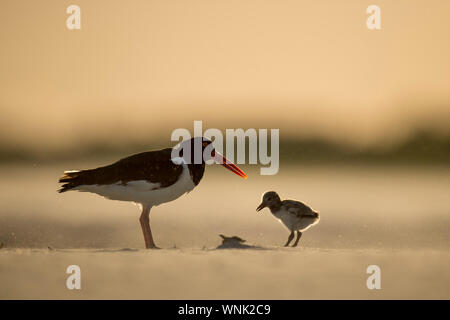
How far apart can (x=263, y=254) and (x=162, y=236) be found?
4.29 metres

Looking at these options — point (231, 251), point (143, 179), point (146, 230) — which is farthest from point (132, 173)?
point (231, 251)

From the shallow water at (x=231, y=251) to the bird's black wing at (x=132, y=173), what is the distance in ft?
3.08

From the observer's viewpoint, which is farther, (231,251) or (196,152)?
(196,152)

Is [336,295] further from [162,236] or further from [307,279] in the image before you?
[162,236]

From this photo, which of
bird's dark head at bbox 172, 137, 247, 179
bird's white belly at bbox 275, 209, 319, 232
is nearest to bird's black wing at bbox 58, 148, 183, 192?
bird's dark head at bbox 172, 137, 247, 179

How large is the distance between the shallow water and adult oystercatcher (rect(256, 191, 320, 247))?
0.42 metres

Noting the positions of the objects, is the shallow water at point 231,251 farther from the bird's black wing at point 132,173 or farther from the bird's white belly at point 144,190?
the bird's black wing at point 132,173

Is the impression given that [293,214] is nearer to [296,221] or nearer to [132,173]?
[296,221]

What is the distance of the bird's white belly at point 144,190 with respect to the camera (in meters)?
10.3

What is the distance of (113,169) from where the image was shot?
10.3 meters

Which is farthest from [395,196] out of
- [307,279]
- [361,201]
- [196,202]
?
[307,279]

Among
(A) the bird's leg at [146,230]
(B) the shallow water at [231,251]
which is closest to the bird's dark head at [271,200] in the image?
(B) the shallow water at [231,251]

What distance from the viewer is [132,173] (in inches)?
405

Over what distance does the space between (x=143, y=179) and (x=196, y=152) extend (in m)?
1.03
